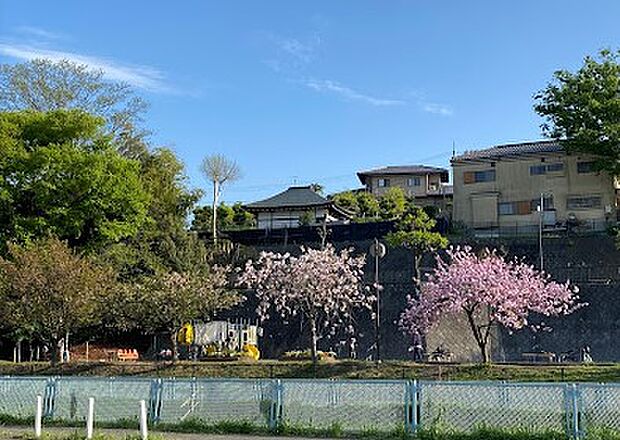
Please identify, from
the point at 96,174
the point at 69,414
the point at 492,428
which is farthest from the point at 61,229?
the point at 492,428

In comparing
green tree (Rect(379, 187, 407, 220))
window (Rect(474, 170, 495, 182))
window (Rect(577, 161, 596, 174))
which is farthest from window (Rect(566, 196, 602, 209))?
green tree (Rect(379, 187, 407, 220))

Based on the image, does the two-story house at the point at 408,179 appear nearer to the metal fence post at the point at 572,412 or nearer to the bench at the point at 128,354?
the bench at the point at 128,354

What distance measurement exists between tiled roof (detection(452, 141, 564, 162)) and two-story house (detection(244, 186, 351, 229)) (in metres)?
9.13

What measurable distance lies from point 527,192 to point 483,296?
19.7m

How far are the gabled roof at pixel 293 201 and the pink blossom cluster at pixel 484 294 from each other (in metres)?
23.4

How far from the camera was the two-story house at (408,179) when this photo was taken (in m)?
54.5

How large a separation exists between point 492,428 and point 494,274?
1032 cm

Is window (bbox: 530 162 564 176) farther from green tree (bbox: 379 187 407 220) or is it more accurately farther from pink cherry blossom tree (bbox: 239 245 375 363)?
pink cherry blossom tree (bbox: 239 245 375 363)

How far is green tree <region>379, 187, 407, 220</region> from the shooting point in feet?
147

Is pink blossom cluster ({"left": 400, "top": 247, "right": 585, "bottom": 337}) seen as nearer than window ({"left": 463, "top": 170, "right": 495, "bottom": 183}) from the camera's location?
Yes

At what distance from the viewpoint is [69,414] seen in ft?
42.6

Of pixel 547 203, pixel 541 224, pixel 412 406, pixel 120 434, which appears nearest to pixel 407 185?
pixel 547 203

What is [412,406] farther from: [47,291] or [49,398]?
[47,291]

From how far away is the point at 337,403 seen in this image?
1186 cm
